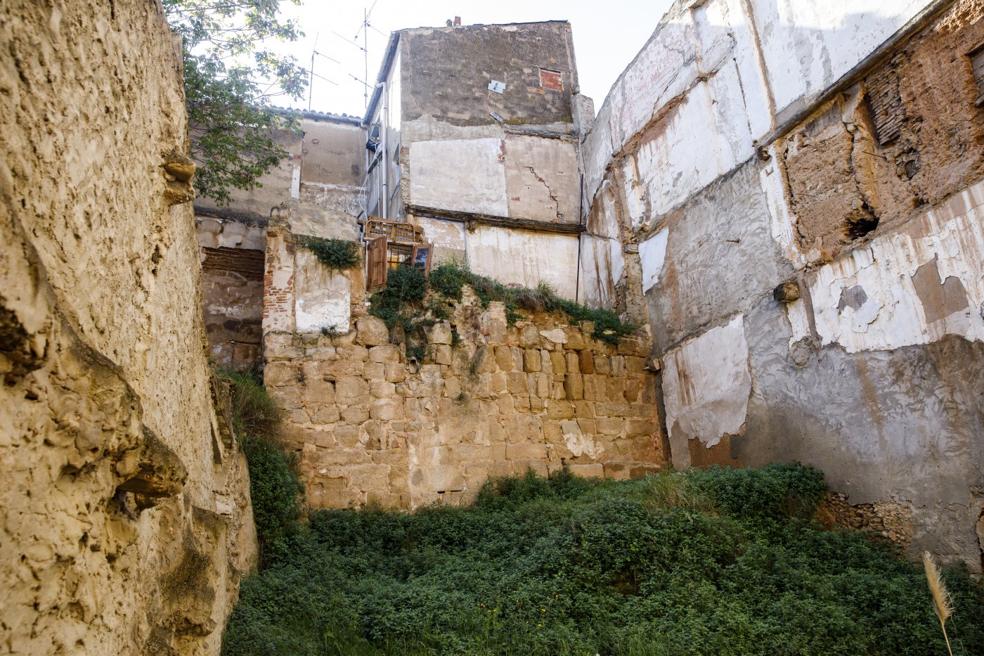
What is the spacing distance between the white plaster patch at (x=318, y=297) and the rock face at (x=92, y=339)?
5.53 meters

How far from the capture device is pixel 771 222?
31.6 feet

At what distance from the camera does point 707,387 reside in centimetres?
1040

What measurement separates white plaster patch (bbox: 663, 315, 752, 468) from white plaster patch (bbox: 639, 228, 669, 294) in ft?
4.23

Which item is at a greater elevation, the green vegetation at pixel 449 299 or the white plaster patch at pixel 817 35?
the white plaster patch at pixel 817 35

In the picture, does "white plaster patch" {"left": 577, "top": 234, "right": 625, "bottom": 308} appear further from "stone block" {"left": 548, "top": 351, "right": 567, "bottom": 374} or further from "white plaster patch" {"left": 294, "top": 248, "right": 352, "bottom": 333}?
"white plaster patch" {"left": 294, "top": 248, "right": 352, "bottom": 333}

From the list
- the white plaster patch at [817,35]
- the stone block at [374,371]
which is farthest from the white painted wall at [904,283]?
the stone block at [374,371]

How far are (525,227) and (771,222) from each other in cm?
570

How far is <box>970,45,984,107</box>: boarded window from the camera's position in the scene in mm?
7555

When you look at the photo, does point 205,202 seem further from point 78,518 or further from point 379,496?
point 78,518

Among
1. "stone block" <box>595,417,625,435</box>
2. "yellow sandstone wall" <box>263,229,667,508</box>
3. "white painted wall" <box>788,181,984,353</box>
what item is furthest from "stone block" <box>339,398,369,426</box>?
"white painted wall" <box>788,181,984,353</box>

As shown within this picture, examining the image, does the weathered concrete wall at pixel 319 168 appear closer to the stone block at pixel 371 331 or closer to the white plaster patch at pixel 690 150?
the stone block at pixel 371 331

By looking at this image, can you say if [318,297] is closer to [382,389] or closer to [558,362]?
[382,389]

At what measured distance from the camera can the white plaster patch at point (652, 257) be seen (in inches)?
458

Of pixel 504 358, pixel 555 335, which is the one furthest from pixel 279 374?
pixel 555 335
